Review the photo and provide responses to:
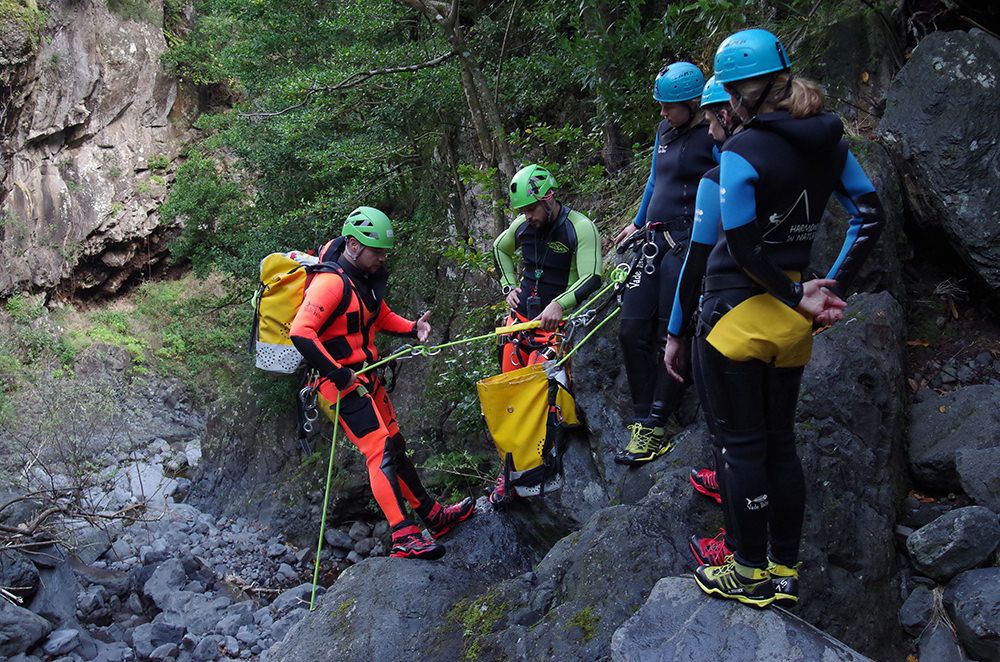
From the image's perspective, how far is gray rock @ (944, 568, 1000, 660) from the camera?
11.4ft

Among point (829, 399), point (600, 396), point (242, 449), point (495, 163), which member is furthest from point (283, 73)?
point (829, 399)

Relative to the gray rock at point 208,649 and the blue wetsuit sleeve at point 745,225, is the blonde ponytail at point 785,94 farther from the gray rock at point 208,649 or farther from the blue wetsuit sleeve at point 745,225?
the gray rock at point 208,649

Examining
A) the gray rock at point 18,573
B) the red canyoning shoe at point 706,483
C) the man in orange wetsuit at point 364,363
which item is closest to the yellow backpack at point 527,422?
the man in orange wetsuit at point 364,363

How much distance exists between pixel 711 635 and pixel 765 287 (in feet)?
4.54

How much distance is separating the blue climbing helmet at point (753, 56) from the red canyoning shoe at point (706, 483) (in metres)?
2.10

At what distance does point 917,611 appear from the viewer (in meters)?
3.94

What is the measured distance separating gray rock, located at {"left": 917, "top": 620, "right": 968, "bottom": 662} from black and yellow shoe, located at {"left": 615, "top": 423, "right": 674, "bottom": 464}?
5.62 feet

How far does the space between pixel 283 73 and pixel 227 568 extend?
749cm

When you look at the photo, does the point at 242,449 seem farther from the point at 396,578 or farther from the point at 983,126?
the point at 983,126

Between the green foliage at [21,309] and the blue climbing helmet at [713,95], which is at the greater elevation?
the blue climbing helmet at [713,95]

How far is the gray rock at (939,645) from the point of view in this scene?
3.66m

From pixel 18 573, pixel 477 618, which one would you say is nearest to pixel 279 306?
pixel 477 618

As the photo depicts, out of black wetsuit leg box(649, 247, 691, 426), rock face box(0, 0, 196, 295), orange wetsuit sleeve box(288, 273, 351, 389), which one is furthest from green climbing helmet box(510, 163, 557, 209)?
rock face box(0, 0, 196, 295)

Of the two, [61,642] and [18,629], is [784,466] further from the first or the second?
[18,629]
